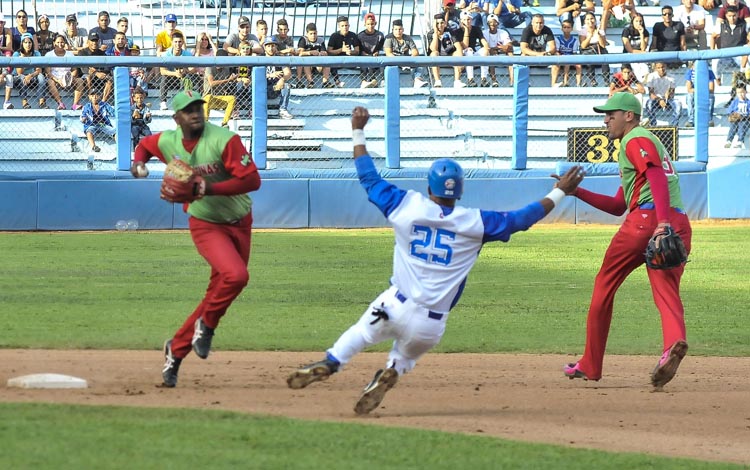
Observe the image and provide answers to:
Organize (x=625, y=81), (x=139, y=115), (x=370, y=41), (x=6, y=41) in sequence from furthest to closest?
(x=370, y=41)
(x=6, y=41)
(x=625, y=81)
(x=139, y=115)

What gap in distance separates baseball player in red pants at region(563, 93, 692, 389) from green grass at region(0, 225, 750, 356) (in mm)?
1675

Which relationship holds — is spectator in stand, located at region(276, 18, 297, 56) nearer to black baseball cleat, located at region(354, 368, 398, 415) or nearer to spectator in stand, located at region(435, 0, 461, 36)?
spectator in stand, located at region(435, 0, 461, 36)

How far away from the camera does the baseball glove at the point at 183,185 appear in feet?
23.7

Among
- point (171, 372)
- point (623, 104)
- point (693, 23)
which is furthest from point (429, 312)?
point (693, 23)

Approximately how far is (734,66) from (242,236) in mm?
14555

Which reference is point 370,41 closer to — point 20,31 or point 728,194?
point 20,31

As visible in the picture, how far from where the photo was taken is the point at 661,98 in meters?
20.3

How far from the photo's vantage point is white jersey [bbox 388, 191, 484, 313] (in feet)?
21.9

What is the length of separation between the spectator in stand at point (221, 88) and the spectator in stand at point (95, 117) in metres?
1.51

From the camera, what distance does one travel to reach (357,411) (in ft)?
22.1

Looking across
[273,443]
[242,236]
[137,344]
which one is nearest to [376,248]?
[137,344]

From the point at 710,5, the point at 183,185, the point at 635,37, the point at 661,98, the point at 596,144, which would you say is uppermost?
the point at 710,5

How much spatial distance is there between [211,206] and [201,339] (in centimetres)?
82

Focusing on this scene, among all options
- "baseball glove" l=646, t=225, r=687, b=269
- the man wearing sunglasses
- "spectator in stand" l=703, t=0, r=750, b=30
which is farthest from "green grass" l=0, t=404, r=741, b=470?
"spectator in stand" l=703, t=0, r=750, b=30
